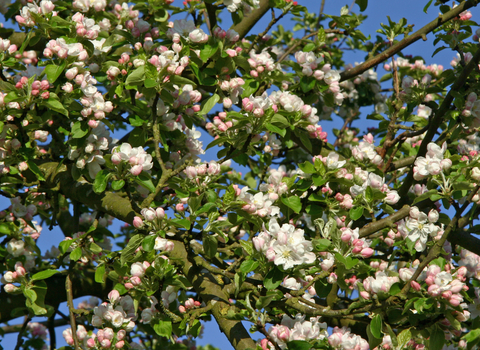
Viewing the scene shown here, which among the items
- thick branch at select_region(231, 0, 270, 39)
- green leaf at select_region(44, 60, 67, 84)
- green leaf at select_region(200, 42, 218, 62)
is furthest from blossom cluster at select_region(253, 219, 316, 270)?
thick branch at select_region(231, 0, 270, 39)

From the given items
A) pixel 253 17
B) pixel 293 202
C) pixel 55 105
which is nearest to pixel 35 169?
pixel 55 105

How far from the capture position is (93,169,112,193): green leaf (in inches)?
107

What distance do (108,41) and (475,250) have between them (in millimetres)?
2525

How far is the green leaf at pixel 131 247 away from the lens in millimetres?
2525

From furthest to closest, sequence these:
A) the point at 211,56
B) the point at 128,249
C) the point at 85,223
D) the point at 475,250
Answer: the point at 85,223, the point at 211,56, the point at 475,250, the point at 128,249

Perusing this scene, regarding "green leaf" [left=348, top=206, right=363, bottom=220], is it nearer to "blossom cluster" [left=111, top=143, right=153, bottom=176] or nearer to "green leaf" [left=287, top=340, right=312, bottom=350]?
"green leaf" [left=287, top=340, right=312, bottom=350]

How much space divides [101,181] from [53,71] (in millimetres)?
637

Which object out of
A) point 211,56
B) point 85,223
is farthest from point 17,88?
point 85,223

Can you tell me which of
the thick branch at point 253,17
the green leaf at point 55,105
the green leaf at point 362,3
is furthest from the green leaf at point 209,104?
the thick branch at point 253,17

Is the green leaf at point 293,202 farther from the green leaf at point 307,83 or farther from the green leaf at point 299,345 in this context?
the green leaf at point 307,83

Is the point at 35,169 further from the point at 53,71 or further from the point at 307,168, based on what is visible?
the point at 307,168

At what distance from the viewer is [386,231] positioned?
339 cm

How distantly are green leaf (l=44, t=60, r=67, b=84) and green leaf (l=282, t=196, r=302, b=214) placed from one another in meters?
1.36

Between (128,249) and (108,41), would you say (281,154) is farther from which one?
(128,249)
